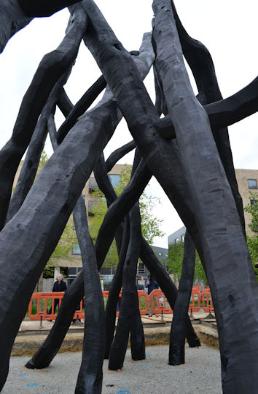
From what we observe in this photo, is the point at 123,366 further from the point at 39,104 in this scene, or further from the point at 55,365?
the point at 39,104

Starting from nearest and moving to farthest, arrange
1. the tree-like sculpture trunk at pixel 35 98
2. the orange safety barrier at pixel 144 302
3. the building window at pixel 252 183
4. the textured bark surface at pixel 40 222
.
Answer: the textured bark surface at pixel 40 222, the tree-like sculpture trunk at pixel 35 98, the orange safety barrier at pixel 144 302, the building window at pixel 252 183

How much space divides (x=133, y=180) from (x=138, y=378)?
8.31ft

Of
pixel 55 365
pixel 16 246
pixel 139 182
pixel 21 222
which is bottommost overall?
pixel 55 365

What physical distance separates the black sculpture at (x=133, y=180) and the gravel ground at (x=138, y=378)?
351 mm

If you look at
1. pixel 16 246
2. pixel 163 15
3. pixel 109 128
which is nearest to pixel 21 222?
pixel 16 246

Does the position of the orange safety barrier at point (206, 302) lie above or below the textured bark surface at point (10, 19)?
below

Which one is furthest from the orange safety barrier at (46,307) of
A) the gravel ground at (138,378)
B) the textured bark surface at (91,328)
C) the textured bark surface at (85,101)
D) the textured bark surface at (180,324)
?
the textured bark surface at (91,328)

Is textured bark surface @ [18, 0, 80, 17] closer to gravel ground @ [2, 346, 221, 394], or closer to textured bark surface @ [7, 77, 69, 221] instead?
textured bark surface @ [7, 77, 69, 221]

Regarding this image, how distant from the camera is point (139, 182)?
4742 millimetres

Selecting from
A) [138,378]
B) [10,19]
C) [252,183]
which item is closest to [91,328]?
[138,378]

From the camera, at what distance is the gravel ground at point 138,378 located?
4.61 metres

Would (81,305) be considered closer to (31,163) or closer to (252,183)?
(31,163)

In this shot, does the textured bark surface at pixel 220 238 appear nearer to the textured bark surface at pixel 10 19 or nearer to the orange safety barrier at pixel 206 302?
the textured bark surface at pixel 10 19

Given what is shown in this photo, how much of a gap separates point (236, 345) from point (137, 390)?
9.44ft
